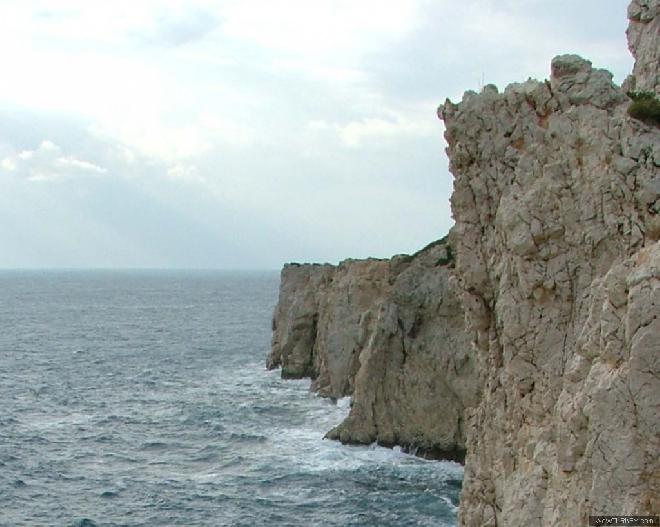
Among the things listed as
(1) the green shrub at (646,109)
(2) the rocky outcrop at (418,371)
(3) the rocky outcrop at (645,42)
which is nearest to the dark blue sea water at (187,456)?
(2) the rocky outcrop at (418,371)

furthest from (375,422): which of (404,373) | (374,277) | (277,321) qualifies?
(277,321)

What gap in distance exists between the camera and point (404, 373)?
57.9 meters

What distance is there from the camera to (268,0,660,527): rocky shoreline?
19.0 metres

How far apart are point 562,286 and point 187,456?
129 feet

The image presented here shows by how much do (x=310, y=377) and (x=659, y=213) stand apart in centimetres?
Answer: 7281

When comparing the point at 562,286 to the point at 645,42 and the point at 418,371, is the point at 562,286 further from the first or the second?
the point at 418,371

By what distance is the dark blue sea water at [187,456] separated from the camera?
148 ft

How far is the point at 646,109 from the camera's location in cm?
2150

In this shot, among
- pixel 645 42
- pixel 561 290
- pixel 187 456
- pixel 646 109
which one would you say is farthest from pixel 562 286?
pixel 187 456

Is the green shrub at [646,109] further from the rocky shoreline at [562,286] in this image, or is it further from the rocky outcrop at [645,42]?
the rocky outcrop at [645,42]

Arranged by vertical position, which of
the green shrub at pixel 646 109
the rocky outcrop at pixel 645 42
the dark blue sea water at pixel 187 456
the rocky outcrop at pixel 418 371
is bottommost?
the dark blue sea water at pixel 187 456

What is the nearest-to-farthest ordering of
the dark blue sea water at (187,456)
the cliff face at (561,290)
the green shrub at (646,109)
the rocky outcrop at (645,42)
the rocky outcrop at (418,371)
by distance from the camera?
the cliff face at (561,290), the green shrub at (646,109), the rocky outcrop at (645,42), the dark blue sea water at (187,456), the rocky outcrop at (418,371)

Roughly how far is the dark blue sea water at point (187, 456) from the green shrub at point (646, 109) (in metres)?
28.2

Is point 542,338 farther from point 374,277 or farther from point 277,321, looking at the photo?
point 277,321
